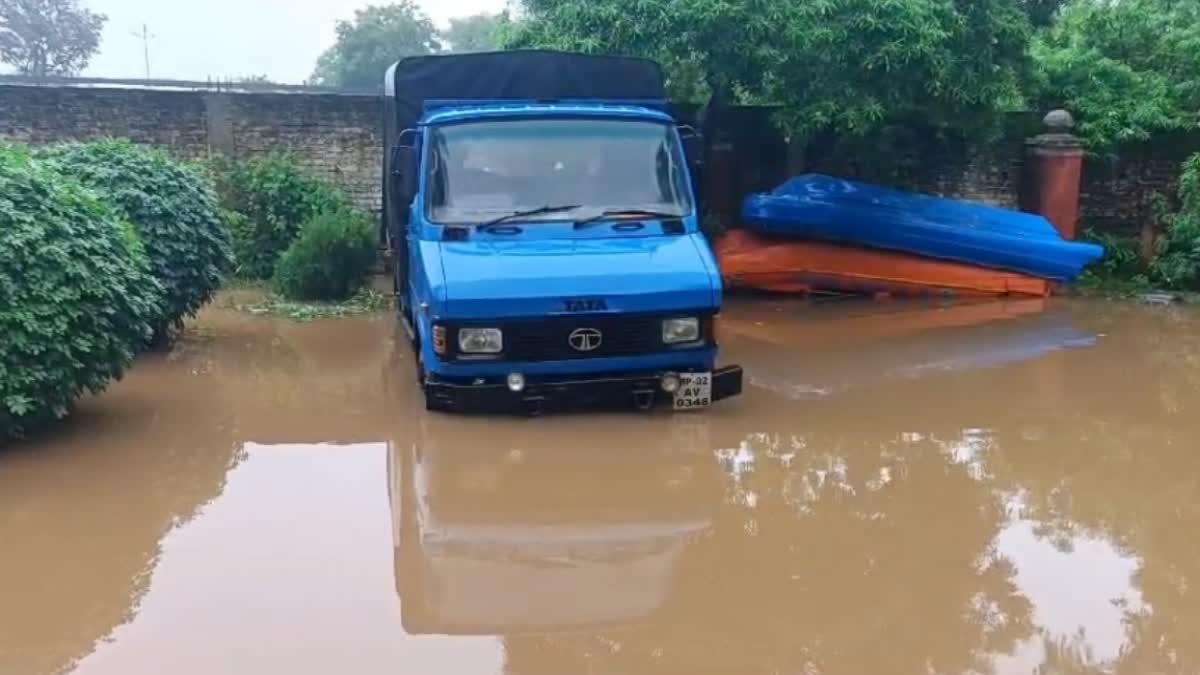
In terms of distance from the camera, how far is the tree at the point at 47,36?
40594 millimetres

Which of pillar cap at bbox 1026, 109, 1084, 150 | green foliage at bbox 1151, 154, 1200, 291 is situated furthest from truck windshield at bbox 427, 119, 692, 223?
green foliage at bbox 1151, 154, 1200, 291

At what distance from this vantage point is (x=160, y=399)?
26.5 feet

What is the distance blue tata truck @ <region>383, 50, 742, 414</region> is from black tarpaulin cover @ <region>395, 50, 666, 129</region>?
1.81ft

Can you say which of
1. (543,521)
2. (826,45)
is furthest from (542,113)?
(826,45)

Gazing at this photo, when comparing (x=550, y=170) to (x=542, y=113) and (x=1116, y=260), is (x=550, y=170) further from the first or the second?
(x=1116, y=260)

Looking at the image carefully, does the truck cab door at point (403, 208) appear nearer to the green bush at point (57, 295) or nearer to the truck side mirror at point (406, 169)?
the truck side mirror at point (406, 169)

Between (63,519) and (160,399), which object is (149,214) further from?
(63,519)

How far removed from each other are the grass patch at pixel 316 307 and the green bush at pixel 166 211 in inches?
63.9

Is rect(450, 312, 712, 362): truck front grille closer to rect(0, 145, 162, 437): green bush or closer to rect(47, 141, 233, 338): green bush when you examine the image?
rect(0, 145, 162, 437): green bush

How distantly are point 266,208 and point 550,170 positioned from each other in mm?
6498

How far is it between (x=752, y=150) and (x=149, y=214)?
7506 mm

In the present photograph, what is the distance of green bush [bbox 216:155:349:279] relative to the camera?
1317 cm

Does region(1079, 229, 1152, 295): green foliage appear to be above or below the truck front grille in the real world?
below

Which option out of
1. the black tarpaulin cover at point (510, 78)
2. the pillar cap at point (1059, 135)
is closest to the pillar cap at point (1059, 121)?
the pillar cap at point (1059, 135)
